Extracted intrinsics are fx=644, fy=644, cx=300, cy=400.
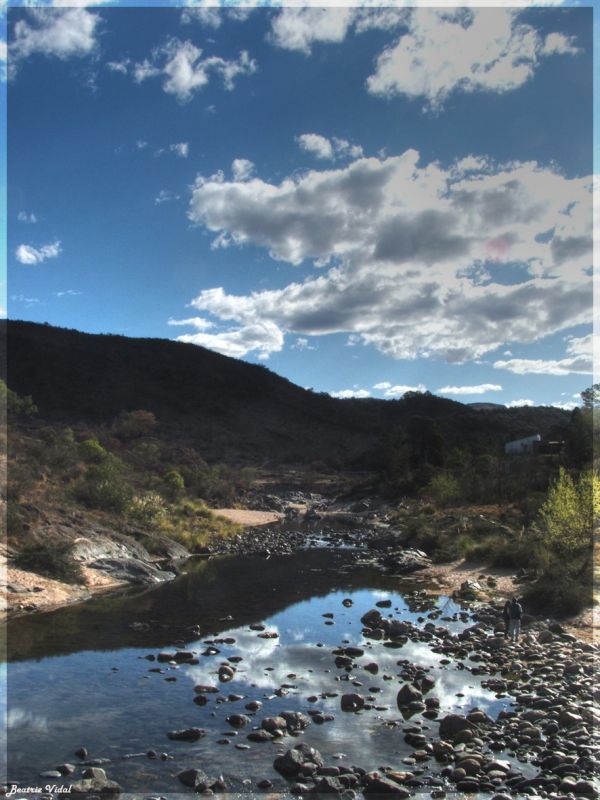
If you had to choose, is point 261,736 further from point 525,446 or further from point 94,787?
point 525,446

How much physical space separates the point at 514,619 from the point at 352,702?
688cm

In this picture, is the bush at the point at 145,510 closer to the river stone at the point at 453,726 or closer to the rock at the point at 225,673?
the rock at the point at 225,673

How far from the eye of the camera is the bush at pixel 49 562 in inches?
948

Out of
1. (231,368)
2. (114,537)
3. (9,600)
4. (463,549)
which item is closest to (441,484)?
(463,549)

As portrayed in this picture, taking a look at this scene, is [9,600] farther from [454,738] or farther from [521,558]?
[521,558]

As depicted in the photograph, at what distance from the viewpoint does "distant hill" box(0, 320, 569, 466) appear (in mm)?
110188

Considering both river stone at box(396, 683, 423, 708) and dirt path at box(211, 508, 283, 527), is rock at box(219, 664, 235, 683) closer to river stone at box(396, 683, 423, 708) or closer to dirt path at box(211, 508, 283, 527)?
river stone at box(396, 683, 423, 708)

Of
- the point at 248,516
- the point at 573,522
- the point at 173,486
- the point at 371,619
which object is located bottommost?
the point at 248,516

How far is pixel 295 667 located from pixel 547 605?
1048 centimetres

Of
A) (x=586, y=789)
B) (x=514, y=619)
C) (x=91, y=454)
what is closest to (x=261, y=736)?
(x=586, y=789)

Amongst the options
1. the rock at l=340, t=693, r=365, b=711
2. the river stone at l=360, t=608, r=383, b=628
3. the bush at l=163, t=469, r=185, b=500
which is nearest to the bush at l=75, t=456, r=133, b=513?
the bush at l=163, t=469, r=185, b=500

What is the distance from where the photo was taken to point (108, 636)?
60.1ft

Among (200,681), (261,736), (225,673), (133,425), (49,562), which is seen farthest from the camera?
(133,425)

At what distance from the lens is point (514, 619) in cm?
1800
